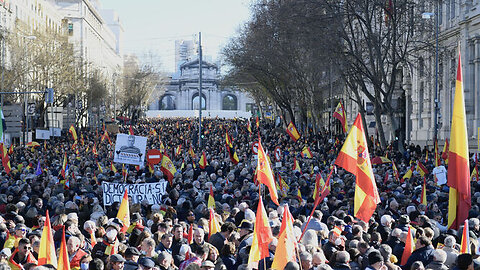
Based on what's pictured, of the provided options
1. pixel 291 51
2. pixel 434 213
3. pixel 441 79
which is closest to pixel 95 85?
pixel 291 51

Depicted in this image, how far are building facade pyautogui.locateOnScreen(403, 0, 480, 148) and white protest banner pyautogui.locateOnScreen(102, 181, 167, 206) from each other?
857 inches

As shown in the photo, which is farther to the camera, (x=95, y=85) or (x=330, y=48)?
(x=95, y=85)

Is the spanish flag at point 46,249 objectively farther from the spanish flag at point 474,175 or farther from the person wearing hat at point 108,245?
the spanish flag at point 474,175

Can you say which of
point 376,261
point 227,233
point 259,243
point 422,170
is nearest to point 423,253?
point 376,261

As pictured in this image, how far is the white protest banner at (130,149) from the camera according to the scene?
21.3 meters

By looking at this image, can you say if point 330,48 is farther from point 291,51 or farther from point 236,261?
point 236,261

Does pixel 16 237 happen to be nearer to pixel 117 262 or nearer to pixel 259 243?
pixel 117 262

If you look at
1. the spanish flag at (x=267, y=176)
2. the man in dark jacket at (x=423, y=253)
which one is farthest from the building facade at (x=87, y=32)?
the man in dark jacket at (x=423, y=253)

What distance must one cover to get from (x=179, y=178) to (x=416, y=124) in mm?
28610

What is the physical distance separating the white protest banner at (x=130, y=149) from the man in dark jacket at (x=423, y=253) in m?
12.6

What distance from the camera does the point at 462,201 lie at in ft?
37.9

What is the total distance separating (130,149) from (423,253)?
12972 millimetres

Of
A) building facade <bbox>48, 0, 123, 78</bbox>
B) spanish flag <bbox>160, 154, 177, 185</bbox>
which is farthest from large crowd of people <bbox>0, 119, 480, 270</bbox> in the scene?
building facade <bbox>48, 0, 123, 78</bbox>

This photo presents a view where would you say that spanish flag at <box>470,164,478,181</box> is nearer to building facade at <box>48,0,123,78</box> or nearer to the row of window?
building facade at <box>48,0,123,78</box>
